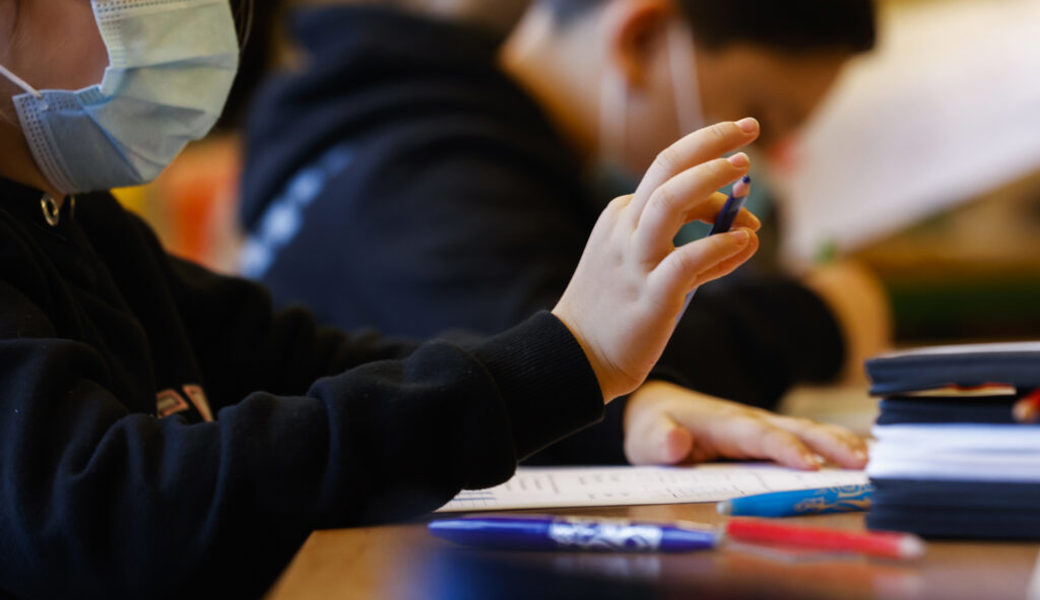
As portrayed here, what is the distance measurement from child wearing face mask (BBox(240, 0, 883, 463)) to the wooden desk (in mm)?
607

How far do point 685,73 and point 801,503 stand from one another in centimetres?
91

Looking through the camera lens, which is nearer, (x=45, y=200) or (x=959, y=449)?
(x=959, y=449)

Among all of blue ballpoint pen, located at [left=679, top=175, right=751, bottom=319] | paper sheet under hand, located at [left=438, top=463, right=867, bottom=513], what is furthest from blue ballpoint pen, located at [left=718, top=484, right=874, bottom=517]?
blue ballpoint pen, located at [left=679, top=175, right=751, bottom=319]

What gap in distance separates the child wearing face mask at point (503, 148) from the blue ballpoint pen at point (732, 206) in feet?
1.61

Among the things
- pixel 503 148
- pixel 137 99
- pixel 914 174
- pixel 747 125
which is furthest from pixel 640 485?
pixel 914 174

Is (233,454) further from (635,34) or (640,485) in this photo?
(635,34)

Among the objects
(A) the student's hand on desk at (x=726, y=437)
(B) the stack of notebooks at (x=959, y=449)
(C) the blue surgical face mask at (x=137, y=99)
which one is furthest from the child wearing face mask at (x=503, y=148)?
(B) the stack of notebooks at (x=959, y=449)

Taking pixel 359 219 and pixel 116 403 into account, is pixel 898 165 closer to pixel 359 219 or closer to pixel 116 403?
pixel 359 219

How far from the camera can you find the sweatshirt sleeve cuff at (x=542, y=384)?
1.70 ft

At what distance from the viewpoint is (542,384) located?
52cm

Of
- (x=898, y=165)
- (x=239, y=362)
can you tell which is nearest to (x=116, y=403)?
(x=239, y=362)

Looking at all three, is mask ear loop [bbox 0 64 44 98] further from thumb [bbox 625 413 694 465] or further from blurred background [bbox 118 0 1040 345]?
blurred background [bbox 118 0 1040 345]

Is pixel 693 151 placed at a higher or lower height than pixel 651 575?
higher

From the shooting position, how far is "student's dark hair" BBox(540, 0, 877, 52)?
1.26 metres
